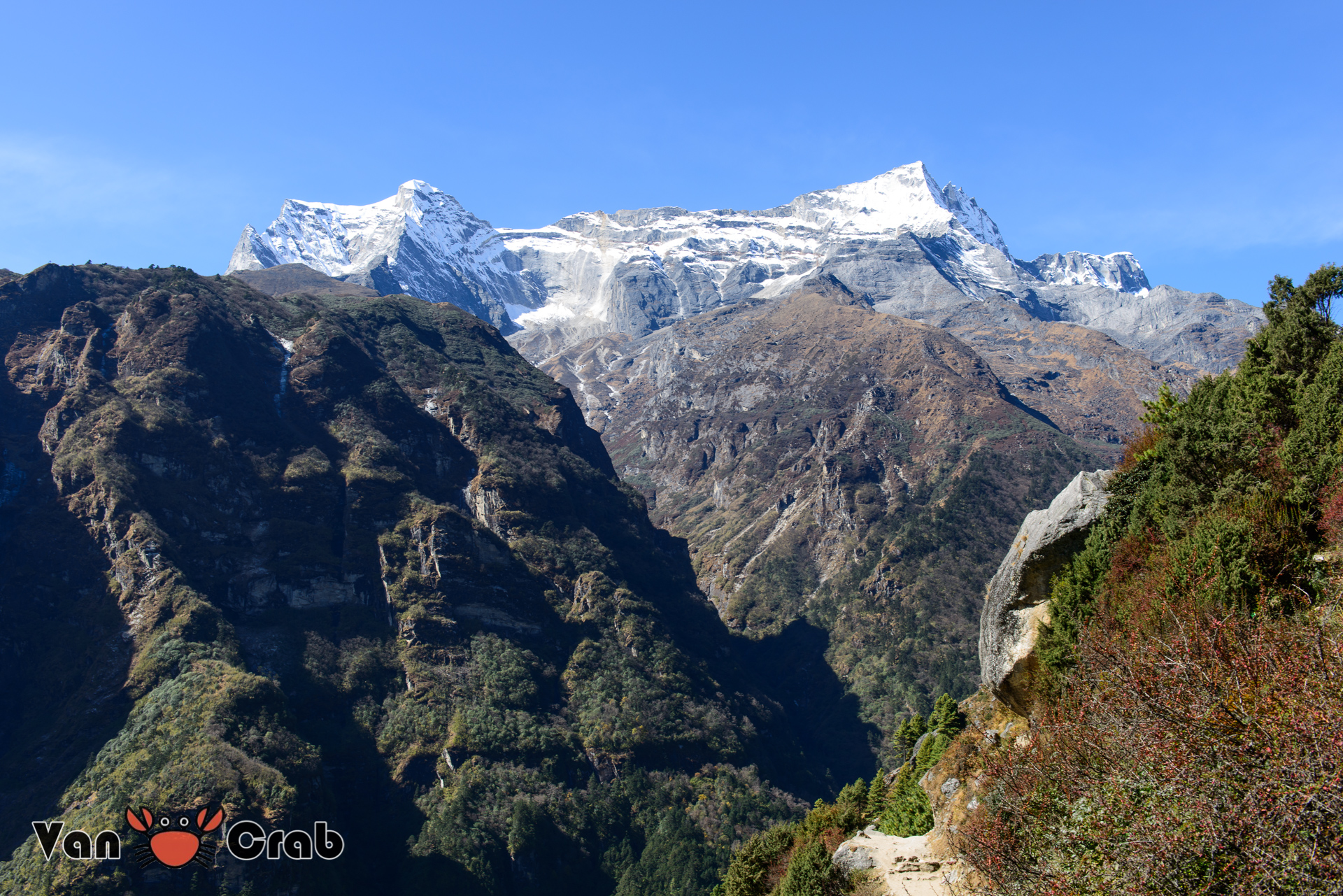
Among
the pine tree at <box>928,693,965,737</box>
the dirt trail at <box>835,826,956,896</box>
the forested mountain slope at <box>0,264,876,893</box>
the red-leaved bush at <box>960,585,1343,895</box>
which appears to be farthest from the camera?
the forested mountain slope at <box>0,264,876,893</box>

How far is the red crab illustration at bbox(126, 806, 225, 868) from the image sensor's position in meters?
41.6

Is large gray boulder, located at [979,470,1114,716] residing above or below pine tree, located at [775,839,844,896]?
above

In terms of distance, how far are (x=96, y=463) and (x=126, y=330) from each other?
Result: 5147 cm

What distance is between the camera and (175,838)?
180 feet

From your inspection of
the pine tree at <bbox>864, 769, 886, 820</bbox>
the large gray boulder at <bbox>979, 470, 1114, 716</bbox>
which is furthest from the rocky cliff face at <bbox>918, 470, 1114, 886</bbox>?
the pine tree at <bbox>864, 769, 886, 820</bbox>

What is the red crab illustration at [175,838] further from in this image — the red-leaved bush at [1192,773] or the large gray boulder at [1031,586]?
the large gray boulder at [1031,586]

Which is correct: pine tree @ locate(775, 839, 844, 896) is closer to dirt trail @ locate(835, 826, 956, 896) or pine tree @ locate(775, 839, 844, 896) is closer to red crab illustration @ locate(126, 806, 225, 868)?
dirt trail @ locate(835, 826, 956, 896)

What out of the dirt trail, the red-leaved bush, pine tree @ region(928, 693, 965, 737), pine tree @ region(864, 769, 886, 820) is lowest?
pine tree @ region(864, 769, 886, 820)

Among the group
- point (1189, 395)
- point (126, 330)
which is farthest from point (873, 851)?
point (126, 330)

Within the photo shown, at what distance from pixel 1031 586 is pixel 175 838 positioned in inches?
2448

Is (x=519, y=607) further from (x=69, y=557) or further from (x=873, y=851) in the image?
(x=873, y=851)

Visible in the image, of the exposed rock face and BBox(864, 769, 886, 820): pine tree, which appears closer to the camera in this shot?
the exposed rock face

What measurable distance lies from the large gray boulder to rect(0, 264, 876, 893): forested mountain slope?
97.8 metres

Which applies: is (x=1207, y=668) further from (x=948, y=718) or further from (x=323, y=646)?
(x=323, y=646)
